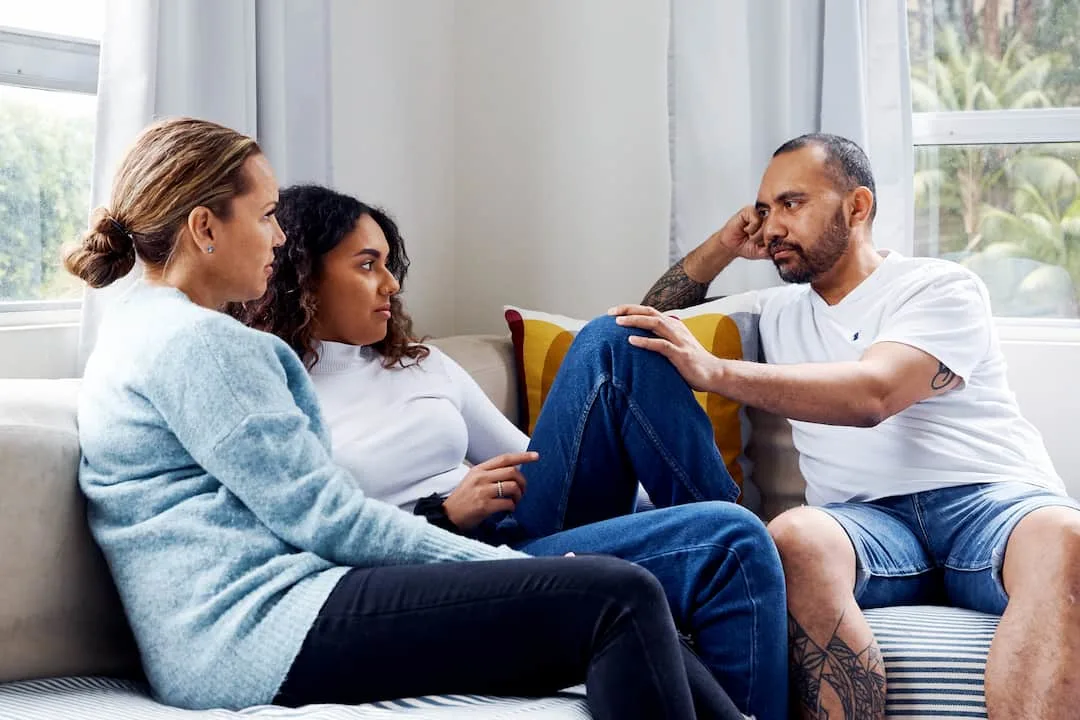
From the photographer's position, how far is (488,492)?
165cm

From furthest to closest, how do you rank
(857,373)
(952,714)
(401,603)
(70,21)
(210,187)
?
(70,21) < (857,373) < (952,714) < (210,187) < (401,603)

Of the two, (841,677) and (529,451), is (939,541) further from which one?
(529,451)

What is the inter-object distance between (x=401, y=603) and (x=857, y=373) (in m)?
0.92

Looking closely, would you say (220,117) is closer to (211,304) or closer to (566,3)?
(211,304)

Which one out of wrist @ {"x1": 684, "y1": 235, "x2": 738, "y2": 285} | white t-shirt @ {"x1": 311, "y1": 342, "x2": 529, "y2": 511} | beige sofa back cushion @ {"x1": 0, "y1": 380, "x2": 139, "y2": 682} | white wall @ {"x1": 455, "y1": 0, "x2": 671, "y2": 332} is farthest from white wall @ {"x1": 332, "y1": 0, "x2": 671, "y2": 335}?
beige sofa back cushion @ {"x1": 0, "y1": 380, "x2": 139, "y2": 682}

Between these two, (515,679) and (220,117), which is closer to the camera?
(515,679)

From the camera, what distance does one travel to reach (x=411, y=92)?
9.84 ft

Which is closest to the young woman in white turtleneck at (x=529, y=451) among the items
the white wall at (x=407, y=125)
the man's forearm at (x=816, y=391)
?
the man's forearm at (x=816, y=391)

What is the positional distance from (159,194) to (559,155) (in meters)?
1.71

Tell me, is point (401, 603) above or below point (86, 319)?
below

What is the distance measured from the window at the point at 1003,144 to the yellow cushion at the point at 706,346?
67 cm

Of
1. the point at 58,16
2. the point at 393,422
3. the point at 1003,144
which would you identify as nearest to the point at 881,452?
the point at 393,422

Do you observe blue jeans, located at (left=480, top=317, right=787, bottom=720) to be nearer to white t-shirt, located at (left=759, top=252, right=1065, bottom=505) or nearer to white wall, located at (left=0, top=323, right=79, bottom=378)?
white t-shirt, located at (left=759, top=252, right=1065, bottom=505)

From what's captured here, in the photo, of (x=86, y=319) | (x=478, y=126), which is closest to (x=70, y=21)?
(x=86, y=319)
